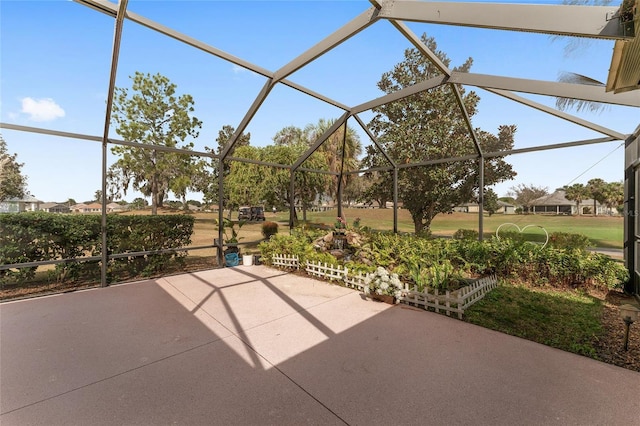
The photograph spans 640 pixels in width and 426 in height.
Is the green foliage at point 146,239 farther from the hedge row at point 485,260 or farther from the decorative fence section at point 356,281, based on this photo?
the decorative fence section at point 356,281

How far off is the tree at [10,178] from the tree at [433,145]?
38.7ft

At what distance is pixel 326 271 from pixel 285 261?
1.58 meters

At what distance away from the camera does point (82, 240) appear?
18.0 ft

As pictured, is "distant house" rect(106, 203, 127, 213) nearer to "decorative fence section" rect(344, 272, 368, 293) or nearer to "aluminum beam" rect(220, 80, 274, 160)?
"aluminum beam" rect(220, 80, 274, 160)

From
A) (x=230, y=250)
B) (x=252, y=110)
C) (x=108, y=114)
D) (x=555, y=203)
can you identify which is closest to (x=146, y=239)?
(x=230, y=250)

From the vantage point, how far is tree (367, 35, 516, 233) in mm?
10427

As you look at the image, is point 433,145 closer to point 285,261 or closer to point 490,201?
point 490,201

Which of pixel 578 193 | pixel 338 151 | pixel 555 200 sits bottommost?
pixel 555 200

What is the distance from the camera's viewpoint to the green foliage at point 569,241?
6.10 meters

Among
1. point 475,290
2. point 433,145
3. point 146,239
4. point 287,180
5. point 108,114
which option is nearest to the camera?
point 475,290

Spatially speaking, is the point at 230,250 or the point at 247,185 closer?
the point at 230,250

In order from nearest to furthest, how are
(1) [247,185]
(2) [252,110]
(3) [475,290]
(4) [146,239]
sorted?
1. (3) [475,290]
2. (2) [252,110]
3. (4) [146,239]
4. (1) [247,185]

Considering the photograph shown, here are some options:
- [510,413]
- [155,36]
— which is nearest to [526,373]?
[510,413]

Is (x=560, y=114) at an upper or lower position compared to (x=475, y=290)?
upper
